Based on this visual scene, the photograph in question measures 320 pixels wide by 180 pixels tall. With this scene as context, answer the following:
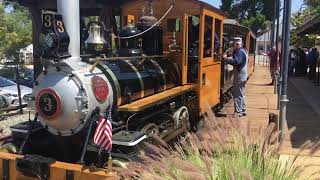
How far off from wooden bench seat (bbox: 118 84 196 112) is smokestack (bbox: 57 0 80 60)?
0.82 meters

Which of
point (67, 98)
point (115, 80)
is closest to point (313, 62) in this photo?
point (115, 80)

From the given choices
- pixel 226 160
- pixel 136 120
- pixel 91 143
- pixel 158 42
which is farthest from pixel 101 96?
pixel 158 42

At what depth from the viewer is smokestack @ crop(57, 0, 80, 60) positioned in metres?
5.15

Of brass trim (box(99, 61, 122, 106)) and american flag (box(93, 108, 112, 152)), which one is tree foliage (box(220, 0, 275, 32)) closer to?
→ brass trim (box(99, 61, 122, 106))

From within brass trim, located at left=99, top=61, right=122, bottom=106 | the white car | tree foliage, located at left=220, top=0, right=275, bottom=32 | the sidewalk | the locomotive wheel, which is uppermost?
tree foliage, located at left=220, top=0, right=275, bottom=32

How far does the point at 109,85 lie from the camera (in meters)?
5.45

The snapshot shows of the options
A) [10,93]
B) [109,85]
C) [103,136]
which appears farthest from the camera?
[10,93]

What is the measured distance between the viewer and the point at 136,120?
20.0 feet

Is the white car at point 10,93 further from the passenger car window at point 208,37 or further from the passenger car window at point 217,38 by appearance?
the passenger car window at point 208,37

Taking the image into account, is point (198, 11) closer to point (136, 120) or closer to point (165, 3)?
point (165, 3)

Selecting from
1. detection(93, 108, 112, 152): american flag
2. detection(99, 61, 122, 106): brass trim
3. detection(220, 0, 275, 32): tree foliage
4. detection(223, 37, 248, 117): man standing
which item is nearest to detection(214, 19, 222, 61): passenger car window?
Result: detection(223, 37, 248, 117): man standing

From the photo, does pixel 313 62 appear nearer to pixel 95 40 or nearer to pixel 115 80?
pixel 95 40

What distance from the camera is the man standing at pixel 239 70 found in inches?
407

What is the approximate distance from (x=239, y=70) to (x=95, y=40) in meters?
5.37
